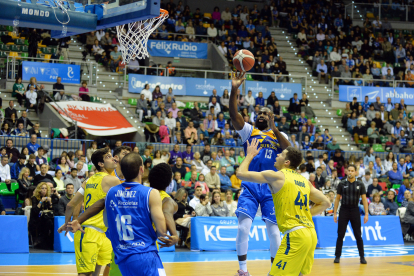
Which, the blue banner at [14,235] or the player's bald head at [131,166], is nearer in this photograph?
the player's bald head at [131,166]

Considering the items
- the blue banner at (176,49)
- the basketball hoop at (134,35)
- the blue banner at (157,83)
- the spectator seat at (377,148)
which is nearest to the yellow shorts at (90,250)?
the basketball hoop at (134,35)

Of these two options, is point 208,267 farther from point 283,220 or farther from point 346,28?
point 346,28

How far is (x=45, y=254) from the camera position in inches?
470

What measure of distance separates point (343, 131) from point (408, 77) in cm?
548

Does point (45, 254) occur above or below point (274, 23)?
below

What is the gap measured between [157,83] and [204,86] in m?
2.06

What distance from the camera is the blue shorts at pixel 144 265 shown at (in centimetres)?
479

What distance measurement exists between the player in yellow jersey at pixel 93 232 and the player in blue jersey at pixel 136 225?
1874 millimetres

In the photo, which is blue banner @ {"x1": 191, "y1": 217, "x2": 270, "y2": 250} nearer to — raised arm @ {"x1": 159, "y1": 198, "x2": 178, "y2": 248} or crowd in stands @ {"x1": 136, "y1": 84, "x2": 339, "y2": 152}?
crowd in stands @ {"x1": 136, "y1": 84, "x2": 339, "y2": 152}

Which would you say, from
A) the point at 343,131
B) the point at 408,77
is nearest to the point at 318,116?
the point at 343,131

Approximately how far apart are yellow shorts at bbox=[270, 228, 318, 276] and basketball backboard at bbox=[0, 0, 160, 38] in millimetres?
4903

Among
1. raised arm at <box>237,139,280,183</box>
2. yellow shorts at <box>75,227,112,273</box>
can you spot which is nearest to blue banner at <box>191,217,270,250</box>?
yellow shorts at <box>75,227,112,273</box>

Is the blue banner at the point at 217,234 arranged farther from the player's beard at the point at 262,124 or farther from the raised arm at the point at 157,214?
the raised arm at the point at 157,214

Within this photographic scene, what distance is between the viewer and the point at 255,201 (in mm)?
7340
